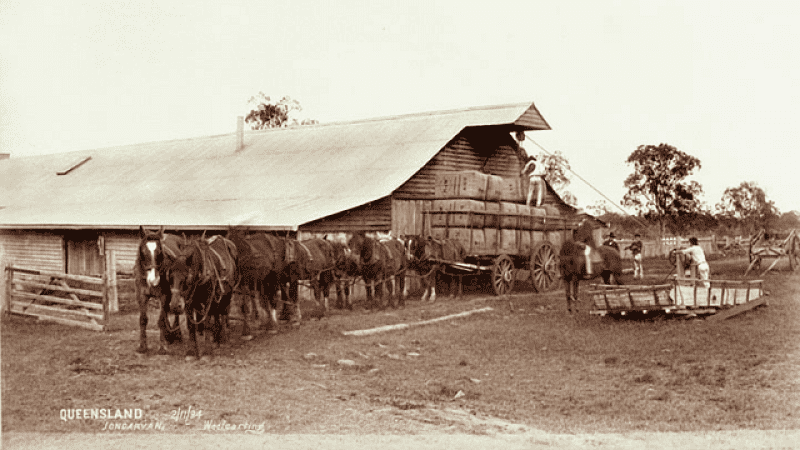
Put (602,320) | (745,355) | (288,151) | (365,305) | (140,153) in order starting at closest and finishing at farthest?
(745,355), (602,320), (365,305), (288,151), (140,153)

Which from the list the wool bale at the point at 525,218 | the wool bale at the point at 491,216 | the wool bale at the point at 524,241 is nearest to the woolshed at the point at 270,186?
the wool bale at the point at 491,216

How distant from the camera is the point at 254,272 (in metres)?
13.5

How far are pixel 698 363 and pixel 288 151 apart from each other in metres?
18.9

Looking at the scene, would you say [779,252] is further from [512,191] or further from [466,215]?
[466,215]

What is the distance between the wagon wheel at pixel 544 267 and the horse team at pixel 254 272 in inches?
124

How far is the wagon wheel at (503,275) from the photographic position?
20359 millimetres

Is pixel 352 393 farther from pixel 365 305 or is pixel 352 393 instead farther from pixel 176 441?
pixel 365 305

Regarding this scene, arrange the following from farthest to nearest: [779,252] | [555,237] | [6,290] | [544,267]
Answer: [779,252] → [555,237] → [544,267] → [6,290]

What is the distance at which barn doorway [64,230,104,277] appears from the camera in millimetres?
23844

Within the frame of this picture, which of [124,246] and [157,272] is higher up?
[157,272]

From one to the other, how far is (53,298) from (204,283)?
4.62 m

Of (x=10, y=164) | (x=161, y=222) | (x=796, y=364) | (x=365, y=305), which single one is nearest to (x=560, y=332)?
(x=796, y=364)

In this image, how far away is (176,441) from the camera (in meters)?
7.43

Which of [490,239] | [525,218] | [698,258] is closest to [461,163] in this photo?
[525,218]
